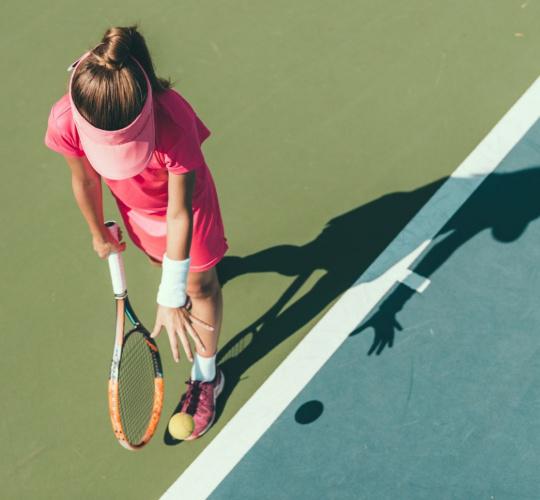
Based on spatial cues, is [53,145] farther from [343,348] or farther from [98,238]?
[343,348]

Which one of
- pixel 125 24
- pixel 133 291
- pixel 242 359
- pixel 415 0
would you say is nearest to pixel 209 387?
pixel 242 359

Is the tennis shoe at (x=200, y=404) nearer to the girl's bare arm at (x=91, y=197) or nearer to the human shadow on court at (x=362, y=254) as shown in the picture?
the human shadow on court at (x=362, y=254)

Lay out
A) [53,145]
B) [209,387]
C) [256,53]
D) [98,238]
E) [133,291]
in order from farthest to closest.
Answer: [256,53] → [133,291] → [209,387] → [98,238] → [53,145]

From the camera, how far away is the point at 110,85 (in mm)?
3059

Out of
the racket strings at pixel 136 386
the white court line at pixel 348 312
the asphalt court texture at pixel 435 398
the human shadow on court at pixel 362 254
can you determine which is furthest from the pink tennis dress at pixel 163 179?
the asphalt court texture at pixel 435 398

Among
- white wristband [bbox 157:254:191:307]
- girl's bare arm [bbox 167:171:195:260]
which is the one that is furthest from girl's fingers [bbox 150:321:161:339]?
girl's bare arm [bbox 167:171:195:260]

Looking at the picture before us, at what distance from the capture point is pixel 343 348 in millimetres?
5164

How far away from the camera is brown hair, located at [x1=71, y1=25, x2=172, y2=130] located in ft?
10.0

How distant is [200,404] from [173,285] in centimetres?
135

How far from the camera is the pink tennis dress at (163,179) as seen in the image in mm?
3506

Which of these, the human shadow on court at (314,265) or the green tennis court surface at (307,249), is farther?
the human shadow on court at (314,265)

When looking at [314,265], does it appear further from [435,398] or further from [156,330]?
[156,330]

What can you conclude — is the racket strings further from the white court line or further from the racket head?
the white court line

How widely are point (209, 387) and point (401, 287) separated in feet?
5.02
